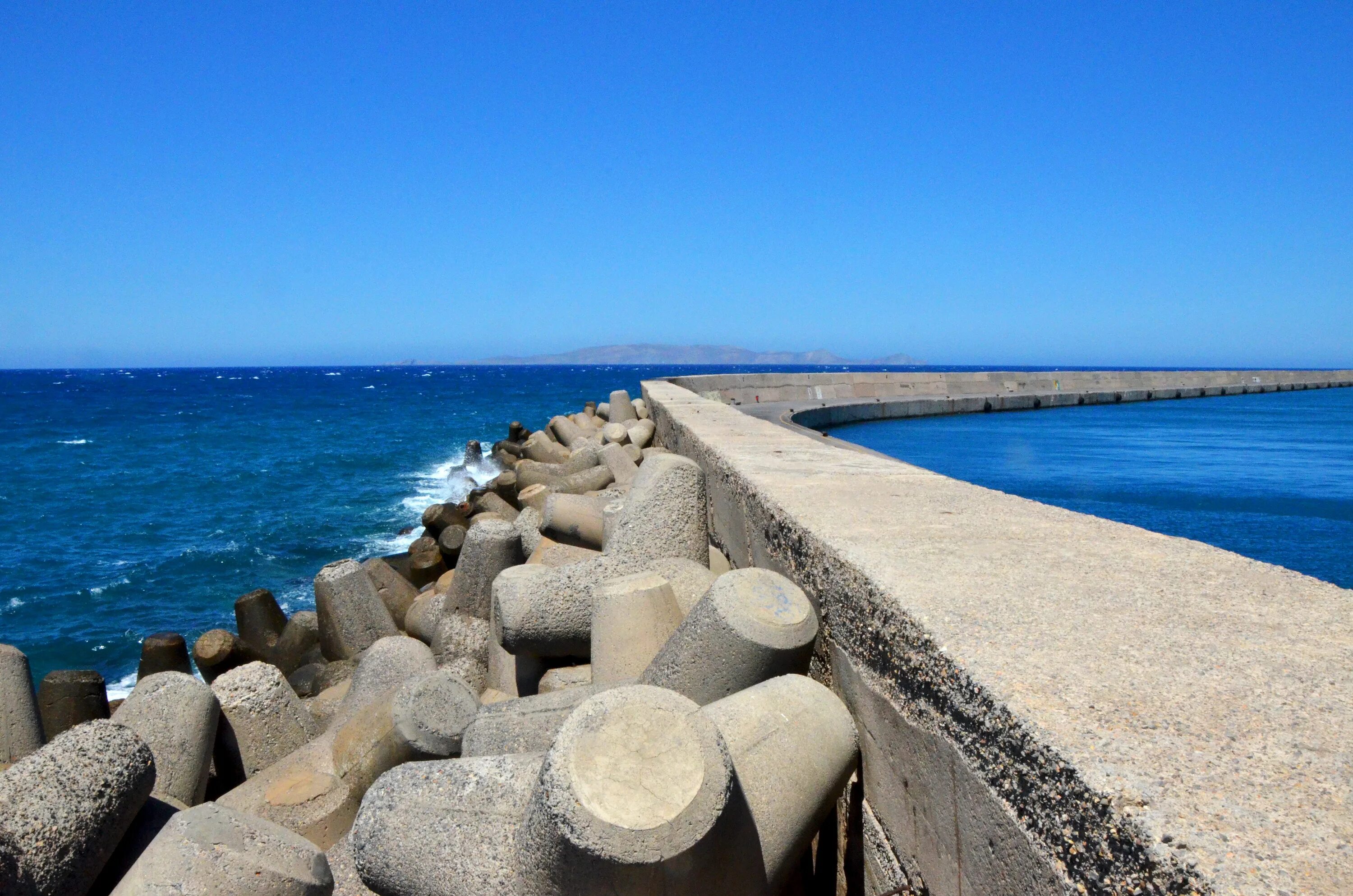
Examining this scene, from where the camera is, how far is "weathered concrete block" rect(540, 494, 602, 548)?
503 centimetres

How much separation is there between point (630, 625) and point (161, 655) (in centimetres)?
457

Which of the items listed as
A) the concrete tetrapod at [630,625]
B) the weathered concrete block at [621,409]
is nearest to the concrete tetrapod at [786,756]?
the concrete tetrapod at [630,625]

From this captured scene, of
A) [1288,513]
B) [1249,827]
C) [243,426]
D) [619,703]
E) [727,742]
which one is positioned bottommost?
[243,426]

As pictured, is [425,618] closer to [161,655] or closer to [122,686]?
[161,655]

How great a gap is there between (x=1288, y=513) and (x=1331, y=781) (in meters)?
6.98

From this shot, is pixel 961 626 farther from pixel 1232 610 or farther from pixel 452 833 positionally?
pixel 452 833

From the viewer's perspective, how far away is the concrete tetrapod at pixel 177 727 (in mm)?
3283

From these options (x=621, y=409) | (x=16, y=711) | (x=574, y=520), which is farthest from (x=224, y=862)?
(x=621, y=409)

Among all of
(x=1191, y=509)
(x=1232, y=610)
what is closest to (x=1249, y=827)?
(x=1232, y=610)

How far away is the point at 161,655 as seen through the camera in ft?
19.8

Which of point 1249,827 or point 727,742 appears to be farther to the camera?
point 727,742

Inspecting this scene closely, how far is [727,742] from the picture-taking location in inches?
76.6

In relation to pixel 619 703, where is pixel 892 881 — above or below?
below

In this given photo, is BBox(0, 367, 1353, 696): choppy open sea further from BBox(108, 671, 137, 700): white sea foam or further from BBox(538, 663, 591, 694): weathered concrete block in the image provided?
BBox(538, 663, 591, 694): weathered concrete block
